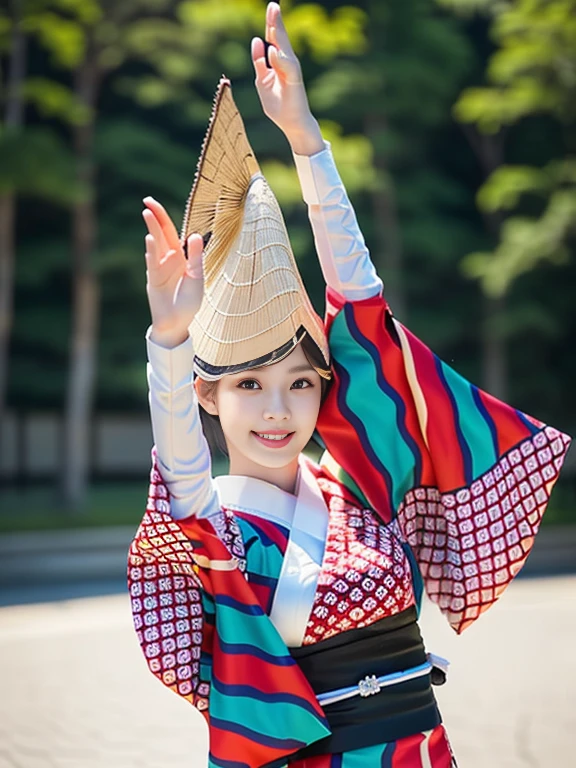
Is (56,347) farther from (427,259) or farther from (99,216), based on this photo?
(427,259)

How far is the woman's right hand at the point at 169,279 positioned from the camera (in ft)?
5.07

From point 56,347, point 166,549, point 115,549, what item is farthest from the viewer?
point 56,347

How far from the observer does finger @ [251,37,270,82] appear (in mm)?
1814

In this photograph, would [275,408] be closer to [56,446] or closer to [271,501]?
[271,501]

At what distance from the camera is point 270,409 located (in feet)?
5.92

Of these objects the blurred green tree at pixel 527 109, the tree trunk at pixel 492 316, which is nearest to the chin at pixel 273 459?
the blurred green tree at pixel 527 109

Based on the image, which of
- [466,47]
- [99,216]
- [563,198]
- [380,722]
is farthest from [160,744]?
[466,47]

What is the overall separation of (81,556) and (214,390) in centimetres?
694

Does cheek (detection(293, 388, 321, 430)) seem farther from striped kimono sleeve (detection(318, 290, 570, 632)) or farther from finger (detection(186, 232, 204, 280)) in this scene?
finger (detection(186, 232, 204, 280))

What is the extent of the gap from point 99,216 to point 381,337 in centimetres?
921

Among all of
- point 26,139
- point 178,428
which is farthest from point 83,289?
point 178,428

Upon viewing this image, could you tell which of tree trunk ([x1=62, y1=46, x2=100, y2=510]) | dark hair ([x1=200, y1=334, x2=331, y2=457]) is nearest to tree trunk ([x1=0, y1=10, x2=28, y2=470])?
tree trunk ([x1=62, y1=46, x2=100, y2=510])

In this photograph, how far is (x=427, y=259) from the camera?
12.9 m

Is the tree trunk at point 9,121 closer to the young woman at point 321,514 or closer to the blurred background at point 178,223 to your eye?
the blurred background at point 178,223
